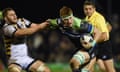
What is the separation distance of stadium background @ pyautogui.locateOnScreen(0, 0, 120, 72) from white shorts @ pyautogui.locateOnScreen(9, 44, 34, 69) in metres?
4.04

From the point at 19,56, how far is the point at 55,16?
4077mm

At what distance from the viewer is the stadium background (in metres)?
16.0

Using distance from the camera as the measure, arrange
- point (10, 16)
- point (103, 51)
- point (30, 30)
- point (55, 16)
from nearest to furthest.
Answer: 1. point (30, 30)
2. point (10, 16)
3. point (103, 51)
4. point (55, 16)

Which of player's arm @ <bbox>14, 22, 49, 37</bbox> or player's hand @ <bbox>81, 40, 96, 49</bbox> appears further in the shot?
player's hand @ <bbox>81, 40, 96, 49</bbox>

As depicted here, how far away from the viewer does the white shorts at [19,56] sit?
36.9ft

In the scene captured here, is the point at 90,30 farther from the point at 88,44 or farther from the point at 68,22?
the point at 68,22

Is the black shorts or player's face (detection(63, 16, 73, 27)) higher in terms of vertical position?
player's face (detection(63, 16, 73, 27))

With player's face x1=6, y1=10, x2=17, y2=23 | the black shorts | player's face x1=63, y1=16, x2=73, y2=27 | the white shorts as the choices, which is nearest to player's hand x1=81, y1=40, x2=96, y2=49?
player's face x1=63, y1=16, x2=73, y2=27

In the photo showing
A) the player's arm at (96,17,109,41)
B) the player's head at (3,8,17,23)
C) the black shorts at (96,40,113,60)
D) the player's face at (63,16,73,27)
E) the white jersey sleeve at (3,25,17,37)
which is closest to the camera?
the white jersey sleeve at (3,25,17,37)

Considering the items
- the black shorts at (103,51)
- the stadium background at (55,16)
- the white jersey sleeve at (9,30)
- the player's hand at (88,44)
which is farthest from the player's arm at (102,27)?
the stadium background at (55,16)

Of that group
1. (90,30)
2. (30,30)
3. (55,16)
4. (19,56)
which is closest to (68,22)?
(90,30)

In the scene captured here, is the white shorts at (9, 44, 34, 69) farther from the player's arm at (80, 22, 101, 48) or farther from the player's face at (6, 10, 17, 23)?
the player's arm at (80, 22, 101, 48)

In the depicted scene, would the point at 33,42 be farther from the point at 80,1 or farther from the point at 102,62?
the point at 102,62

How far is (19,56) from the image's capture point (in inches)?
446
